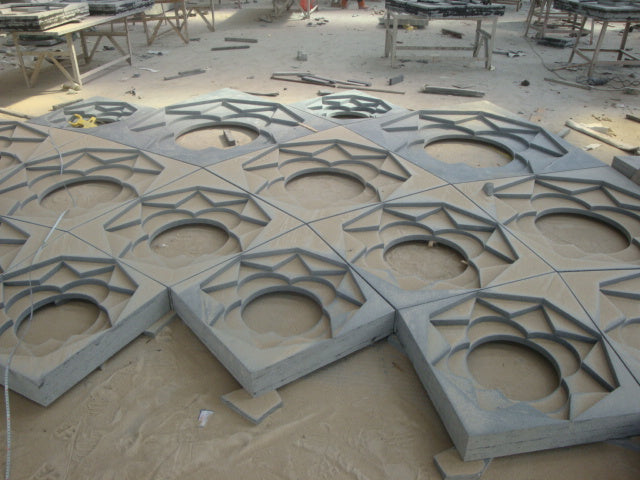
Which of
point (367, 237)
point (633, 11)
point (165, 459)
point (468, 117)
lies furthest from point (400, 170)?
point (633, 11)

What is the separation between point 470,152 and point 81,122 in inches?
224

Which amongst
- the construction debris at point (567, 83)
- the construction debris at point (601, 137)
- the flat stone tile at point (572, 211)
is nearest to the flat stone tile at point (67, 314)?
the flat stone tile at point (572, 211)

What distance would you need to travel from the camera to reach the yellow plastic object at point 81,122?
24.2 feet

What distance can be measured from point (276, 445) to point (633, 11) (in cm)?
1054

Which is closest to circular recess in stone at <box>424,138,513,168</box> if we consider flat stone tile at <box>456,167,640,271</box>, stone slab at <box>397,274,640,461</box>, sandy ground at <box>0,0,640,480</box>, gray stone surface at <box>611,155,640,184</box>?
flat stone tile at <box>456,167,640,271</box>

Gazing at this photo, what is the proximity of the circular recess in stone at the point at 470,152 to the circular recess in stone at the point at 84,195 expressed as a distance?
4058mm

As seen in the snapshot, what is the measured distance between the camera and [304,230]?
4.86 metres

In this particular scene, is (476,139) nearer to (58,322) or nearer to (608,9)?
(608,9)

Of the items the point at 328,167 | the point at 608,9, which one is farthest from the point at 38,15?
the point at 608,9

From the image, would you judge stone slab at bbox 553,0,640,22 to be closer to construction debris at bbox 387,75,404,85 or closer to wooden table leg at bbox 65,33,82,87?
construction debris at bbox 387,75,404,85

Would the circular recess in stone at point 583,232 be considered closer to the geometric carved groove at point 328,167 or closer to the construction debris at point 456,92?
the geometric carved groove at point 328,167

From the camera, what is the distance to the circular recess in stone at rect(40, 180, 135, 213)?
561 cm

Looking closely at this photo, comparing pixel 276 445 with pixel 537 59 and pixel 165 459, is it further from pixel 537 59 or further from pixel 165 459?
pixel 537 59

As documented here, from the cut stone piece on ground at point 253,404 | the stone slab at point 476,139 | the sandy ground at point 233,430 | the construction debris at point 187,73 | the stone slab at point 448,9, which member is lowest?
the sandy ground at point 233,430
